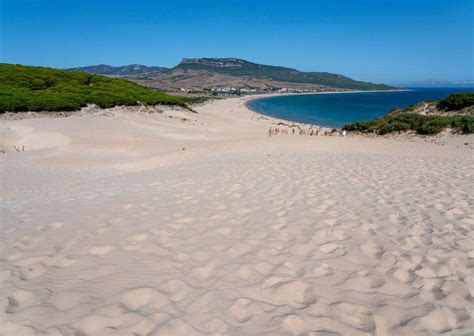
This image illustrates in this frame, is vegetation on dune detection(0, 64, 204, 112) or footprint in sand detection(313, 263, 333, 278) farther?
vegetation on dune detection(0, 64, 204, 112)

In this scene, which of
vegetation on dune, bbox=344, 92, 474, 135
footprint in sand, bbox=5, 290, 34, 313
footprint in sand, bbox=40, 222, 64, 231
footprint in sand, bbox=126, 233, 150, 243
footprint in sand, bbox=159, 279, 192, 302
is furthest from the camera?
vegetation on dune, bbox=344, 92, 474, 135

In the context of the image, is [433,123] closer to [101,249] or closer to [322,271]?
[322,271]

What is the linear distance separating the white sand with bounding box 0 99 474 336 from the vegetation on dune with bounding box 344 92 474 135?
11.1m

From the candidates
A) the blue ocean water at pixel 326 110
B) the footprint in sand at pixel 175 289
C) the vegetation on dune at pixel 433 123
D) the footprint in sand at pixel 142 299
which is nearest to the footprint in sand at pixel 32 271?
the footprint in sand at pixel 142 299

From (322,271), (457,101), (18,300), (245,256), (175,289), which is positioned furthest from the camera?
(457,101)

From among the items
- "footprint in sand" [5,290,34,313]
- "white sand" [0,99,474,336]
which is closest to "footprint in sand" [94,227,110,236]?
"white sand" [0,99,474,336]

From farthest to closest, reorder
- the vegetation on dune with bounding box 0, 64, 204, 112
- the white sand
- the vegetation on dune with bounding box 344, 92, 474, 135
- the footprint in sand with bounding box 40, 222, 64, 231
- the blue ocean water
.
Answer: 1. the blue ocean water
2. the vegetation on dune with bounding box 0, 64, 204, 112
3. the vegetation on dune with bounding box 344, 92, 474, 135
4. the footprint in sand with bounding box 40, 222, 64, 231
5. the white sand

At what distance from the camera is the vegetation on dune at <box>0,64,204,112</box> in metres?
28.5

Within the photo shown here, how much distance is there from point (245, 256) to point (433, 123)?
20.0m

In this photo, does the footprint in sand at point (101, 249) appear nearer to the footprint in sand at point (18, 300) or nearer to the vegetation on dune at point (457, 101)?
the footprint in sand at point (18, 300)

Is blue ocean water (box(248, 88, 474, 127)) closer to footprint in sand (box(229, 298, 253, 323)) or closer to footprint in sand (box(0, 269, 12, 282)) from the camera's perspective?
footprint in sand (box(229, 298, 253, 323))

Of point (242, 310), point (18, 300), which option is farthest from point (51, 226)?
point (242, 310)

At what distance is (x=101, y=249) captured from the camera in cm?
430

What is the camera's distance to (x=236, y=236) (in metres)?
4.63
